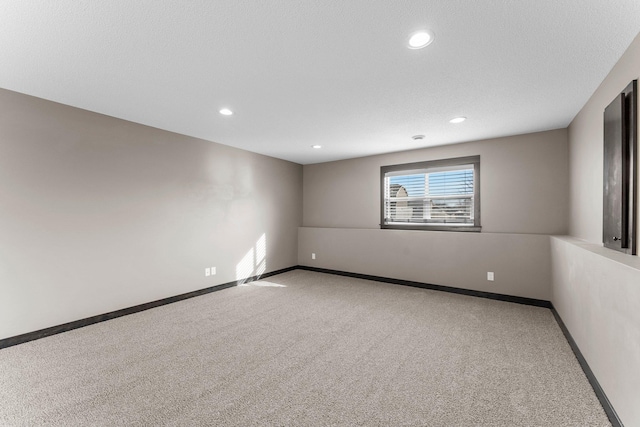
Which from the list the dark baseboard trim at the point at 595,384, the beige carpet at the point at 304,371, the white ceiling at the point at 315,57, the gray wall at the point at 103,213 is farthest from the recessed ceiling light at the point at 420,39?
the gray wall at the point at 103,213

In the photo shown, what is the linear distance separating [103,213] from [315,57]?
298cm

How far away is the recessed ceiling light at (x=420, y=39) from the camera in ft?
5.65

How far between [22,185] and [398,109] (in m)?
3.83

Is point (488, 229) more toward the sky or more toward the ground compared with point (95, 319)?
more toward the sky

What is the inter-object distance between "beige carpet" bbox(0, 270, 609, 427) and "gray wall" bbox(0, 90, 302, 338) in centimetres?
39

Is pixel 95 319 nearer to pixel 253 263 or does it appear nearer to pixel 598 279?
pixel 253 263

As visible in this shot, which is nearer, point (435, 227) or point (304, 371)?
point (304, 371)

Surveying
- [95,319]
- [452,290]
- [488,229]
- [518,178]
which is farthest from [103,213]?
[518,178]

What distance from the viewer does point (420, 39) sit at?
1774mm

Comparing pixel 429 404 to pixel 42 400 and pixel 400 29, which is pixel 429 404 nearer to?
pixel 400 29

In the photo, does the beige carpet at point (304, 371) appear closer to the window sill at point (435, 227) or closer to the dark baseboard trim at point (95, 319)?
the dark baseboard trim at point (95, 319)

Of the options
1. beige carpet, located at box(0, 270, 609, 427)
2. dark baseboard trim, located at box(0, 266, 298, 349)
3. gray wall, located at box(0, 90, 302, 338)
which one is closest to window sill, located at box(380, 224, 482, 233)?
beige carpet, located at box(0, 270, 609, 427)

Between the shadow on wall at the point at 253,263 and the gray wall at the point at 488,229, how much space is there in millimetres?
1384

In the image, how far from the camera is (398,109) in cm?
297
